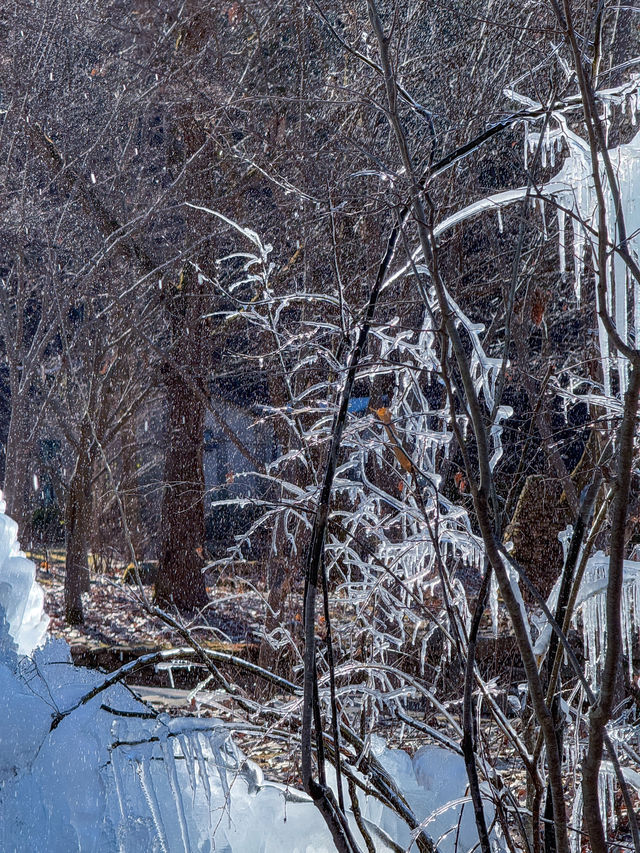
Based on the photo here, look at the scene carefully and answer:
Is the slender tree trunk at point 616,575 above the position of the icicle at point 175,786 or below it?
above

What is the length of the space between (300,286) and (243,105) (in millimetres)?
1718

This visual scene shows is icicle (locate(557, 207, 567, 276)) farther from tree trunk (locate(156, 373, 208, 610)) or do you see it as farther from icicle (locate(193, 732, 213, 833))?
tree trunk (locate(156, 373, 208, 610))

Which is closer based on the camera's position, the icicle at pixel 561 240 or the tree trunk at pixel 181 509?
the icicle at pixel 561 240

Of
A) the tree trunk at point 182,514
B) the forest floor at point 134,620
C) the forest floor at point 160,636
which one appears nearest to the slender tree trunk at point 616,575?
the forest floor at point 160,636

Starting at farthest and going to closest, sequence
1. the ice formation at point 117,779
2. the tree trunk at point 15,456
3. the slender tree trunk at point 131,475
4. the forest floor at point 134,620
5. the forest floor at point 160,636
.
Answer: the slender tree trunk at point 131,475 → the tree trunk at point 15,456 → the forest floor at point 134,620 → the forest floor at point 160,636 → the ice formation at point 117,779

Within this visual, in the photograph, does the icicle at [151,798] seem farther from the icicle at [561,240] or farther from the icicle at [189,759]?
the icicle at [561,240]

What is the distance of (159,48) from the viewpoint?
831cm

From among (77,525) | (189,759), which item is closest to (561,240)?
(189,759)

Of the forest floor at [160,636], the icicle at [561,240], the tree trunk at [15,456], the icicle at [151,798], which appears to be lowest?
the forest floor at [160,636]

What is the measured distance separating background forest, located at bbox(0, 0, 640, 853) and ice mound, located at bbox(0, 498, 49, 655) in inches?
9.9

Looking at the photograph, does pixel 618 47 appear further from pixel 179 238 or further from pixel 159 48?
pixel 179 238

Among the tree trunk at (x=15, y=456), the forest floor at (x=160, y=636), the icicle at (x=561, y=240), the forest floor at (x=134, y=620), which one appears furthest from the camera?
the tree trunk at (x=15, y=456)

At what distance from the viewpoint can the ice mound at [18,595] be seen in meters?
2.43

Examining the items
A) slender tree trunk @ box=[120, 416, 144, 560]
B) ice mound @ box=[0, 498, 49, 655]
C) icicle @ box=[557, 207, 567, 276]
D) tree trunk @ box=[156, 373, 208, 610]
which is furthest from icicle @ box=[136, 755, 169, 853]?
slender tree trunk @ box=[120, 416, 144, 560]
